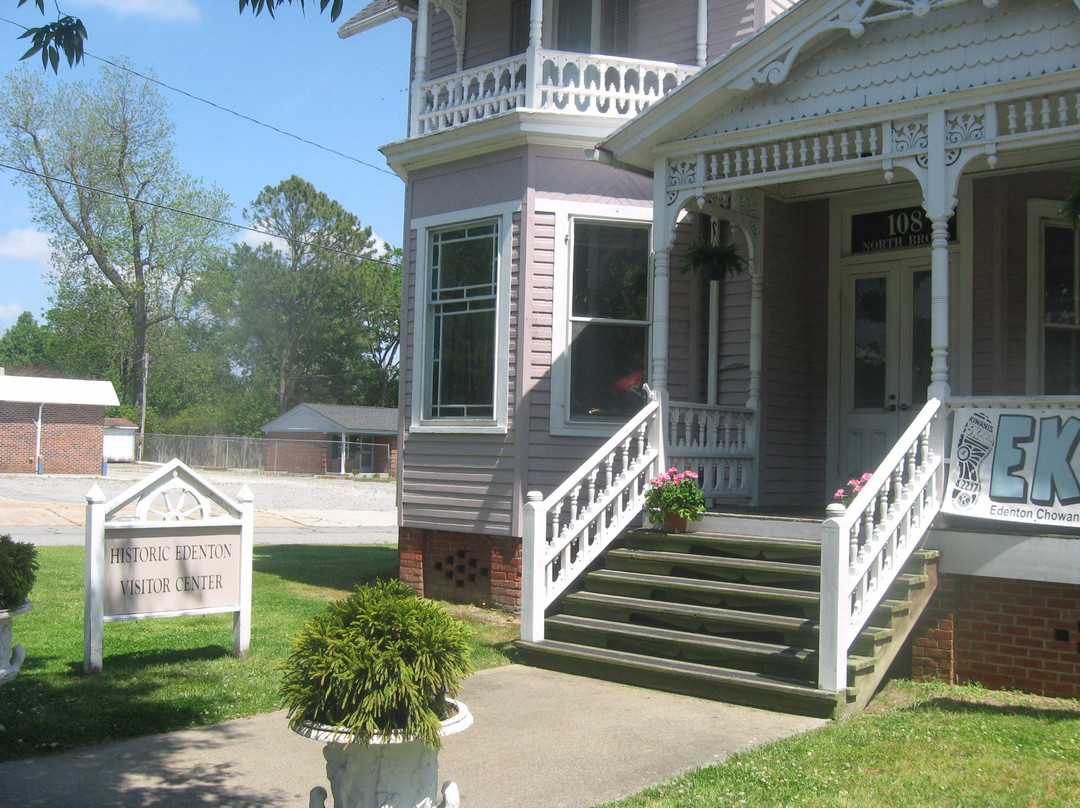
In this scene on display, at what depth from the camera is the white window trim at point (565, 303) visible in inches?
440

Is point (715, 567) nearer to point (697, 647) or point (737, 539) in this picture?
point (737, 539)

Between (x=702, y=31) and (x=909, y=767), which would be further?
(x=702, y=31)

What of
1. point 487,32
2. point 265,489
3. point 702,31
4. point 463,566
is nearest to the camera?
point 702,31

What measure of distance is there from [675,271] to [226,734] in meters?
6.95

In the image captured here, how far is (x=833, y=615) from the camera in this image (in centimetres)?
673

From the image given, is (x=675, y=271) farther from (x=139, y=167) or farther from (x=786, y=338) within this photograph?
(x=139, y=167)

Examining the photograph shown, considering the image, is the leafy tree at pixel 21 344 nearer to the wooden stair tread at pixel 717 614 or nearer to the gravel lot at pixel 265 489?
the gravel lot at pixel 265 489

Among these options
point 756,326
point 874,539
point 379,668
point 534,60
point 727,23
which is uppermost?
point 727,23

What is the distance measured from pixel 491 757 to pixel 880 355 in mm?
6873

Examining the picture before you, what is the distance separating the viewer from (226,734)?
6262 millimetres

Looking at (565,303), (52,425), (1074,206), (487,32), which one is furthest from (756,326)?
(52,425)

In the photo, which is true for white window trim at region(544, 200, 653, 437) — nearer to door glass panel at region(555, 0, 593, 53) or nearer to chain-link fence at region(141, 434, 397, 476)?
door glass panel at region(555, 0, 593, 53)

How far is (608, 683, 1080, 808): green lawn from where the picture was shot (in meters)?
5.04

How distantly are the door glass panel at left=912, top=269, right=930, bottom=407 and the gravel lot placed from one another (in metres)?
19.6
